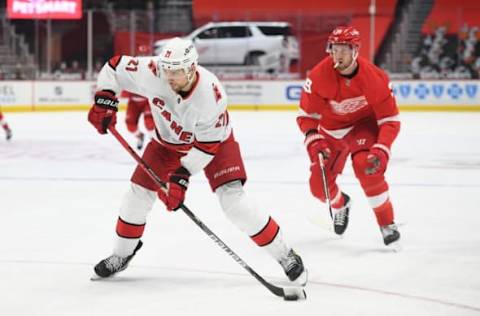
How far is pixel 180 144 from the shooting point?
3811mm

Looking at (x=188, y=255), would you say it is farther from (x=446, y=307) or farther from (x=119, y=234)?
(x=446, y=307)

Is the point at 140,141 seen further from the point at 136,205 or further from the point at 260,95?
the point at 260,95

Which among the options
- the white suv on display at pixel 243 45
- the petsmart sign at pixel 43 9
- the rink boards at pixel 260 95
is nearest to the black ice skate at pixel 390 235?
the rink boards at pixel 260 95

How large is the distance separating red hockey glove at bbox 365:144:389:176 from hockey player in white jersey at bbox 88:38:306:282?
0.87 meters

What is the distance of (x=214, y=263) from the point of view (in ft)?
13.8

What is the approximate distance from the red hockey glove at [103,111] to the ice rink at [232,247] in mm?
697

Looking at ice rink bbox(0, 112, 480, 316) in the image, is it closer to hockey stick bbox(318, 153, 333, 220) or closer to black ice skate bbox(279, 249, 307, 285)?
black ice skate bbox(279, 249, 307, 285)

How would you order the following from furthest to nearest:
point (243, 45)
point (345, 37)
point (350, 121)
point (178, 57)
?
point (243, 45) < point (350, 121) < point (345, 37) < point (178, 57)

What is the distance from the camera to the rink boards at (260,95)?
51.0 ft

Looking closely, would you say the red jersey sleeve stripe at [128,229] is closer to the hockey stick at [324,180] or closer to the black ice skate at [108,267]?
the black ice skate at [108,267]

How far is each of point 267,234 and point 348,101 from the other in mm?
1308

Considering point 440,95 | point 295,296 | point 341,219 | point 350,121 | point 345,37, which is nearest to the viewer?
point 295,296

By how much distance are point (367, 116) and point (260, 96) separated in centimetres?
1169

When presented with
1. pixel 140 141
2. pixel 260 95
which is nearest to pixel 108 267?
pixel 140 141
